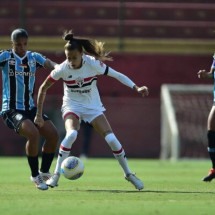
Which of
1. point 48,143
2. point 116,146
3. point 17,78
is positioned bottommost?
point 48,143

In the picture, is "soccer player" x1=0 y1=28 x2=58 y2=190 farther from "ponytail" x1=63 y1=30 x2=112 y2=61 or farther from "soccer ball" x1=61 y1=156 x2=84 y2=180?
"ponytail" x1=63 y1=30 x2=112 y2=61

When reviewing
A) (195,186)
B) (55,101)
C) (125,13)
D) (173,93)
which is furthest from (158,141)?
(195,186)

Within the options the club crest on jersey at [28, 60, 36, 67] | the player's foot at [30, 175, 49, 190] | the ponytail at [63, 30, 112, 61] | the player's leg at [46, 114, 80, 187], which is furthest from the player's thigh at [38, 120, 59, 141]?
the ponytail at [63, 30, 112, 61]

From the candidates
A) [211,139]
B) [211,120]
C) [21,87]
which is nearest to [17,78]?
[21,87]

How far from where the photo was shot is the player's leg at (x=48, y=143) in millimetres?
A: 11609

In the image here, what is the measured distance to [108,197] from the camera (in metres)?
9.95

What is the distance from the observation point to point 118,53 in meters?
25.6

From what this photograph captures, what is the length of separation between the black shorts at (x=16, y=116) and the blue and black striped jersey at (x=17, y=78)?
0.19ft

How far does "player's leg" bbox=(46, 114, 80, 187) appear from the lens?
1105 cm

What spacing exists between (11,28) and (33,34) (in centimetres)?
73

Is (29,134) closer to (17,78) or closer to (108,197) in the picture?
(17,78)

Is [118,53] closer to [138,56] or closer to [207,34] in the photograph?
[138,56]

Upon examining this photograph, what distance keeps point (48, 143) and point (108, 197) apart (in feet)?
7.01

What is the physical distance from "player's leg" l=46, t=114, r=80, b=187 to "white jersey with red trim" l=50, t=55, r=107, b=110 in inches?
10.0
